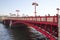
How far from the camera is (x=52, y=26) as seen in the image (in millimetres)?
30609

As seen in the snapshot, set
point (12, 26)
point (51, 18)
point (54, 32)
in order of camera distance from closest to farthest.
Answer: point (54, 32) → point (51, 18) → point (12, 26)

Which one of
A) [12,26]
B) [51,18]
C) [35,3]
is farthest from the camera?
[12,26]

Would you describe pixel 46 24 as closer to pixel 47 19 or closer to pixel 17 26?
pixel 47 19

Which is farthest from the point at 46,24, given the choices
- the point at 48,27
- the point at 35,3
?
the point at 35,3

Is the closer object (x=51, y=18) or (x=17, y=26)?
(x=51, y=18)

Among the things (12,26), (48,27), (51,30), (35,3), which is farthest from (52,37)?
(12,26)

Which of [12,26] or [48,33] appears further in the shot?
[12,26]

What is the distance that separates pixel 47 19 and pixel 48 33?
3.06m

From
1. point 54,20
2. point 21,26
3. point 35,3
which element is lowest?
point 21,26

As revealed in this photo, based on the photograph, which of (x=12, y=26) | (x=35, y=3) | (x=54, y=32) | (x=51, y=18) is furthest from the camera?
(x=12, y=26)

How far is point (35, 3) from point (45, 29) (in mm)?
35465

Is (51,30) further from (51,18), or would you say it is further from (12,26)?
(12,26)

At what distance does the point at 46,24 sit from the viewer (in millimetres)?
32719

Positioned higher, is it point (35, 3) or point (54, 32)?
point (35, 3)
